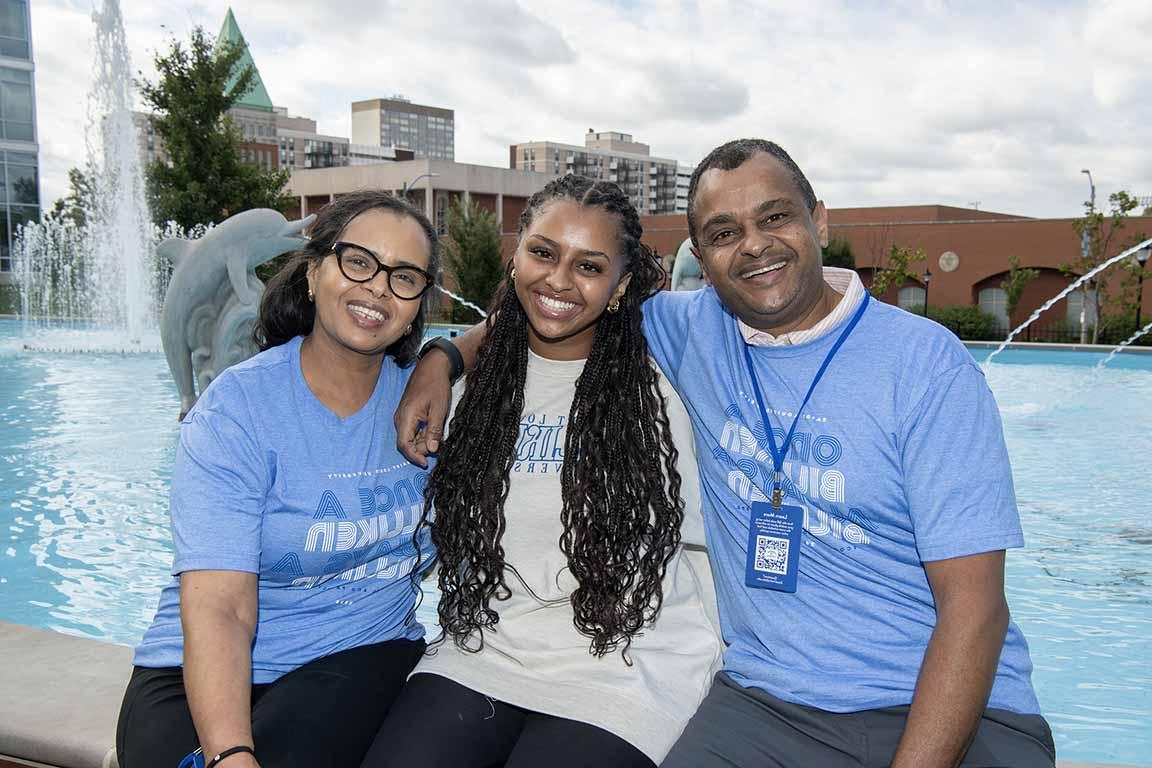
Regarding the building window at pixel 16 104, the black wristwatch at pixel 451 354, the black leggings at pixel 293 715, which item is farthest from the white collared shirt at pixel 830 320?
the building window at pixel 16 104

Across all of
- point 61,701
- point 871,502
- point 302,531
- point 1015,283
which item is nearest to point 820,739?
point 871,502

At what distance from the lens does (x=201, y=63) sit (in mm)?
26438

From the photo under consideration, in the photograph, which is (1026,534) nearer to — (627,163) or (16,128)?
(16,128)

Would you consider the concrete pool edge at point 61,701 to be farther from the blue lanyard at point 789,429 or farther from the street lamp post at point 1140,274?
the street lamp post at point 1140,274

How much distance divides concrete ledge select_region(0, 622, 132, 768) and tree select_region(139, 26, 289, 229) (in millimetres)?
25332

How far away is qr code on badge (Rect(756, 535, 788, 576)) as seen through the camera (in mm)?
2234

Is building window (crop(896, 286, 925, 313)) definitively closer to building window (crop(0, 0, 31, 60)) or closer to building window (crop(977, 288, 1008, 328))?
building window (crop(977, 288, 1008, 328))

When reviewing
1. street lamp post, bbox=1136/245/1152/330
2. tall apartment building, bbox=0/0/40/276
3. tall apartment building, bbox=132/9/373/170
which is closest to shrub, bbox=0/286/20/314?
tall apartment building, bbox=0/0/40/276

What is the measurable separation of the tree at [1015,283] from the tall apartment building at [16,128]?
3443 centimetres

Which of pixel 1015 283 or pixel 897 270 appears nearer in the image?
pixel 1015 283

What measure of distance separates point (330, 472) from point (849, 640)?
4.38ft

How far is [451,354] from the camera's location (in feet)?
8.99

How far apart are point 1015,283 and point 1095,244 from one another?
101 inches

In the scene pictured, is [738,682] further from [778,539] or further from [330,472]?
[330,472]
